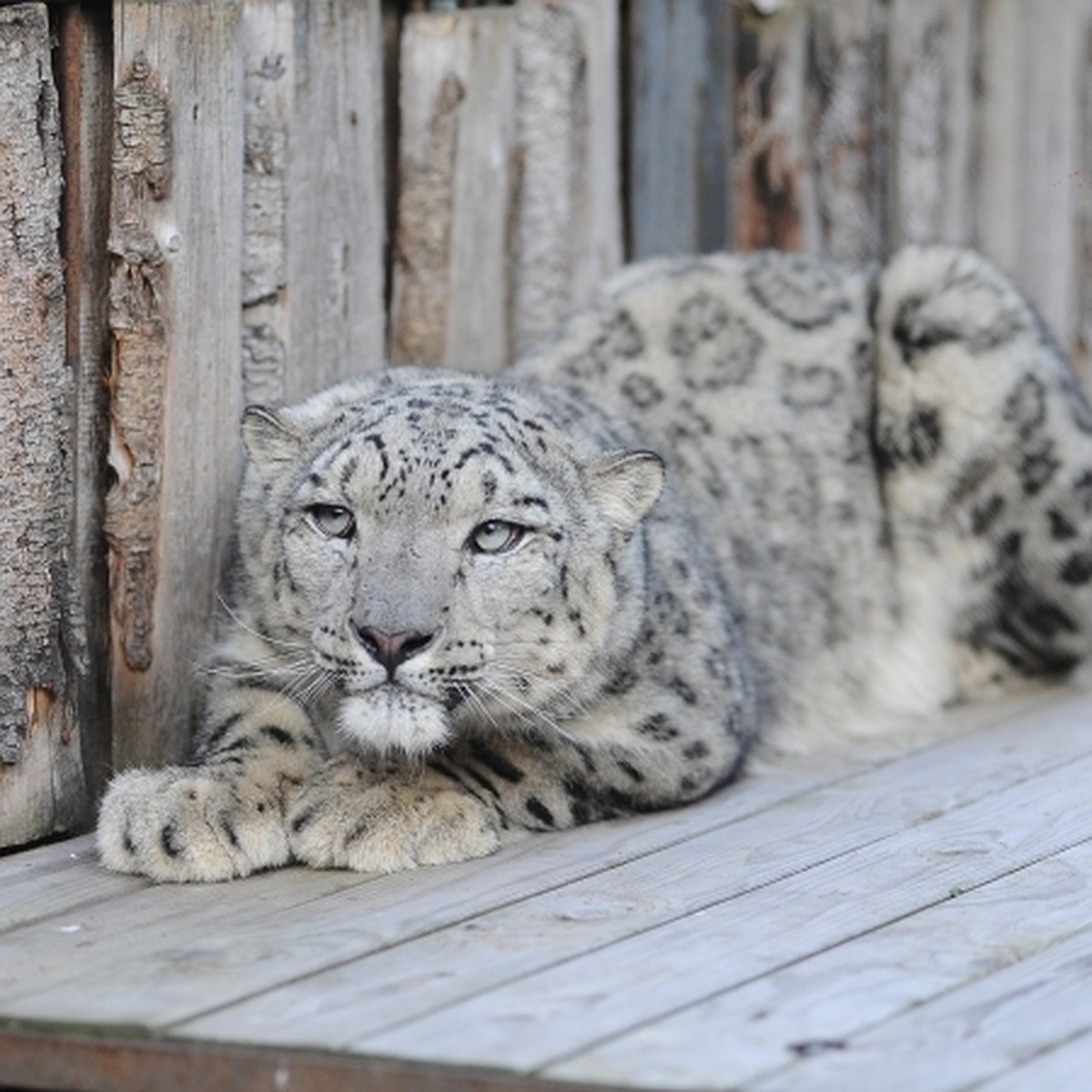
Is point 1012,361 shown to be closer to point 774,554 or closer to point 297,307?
point 774,554

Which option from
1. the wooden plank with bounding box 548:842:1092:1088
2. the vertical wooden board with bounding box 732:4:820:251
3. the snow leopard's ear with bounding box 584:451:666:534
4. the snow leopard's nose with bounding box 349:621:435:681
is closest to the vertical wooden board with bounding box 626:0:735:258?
the vertical wooden board with bounding box 732:4:820:251

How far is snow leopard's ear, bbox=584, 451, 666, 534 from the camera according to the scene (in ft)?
17.1

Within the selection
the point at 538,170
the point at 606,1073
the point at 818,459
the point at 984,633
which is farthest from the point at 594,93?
the point at 606,1073

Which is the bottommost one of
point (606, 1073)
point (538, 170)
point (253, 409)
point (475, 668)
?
point (606, 1073)

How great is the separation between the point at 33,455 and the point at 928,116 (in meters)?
4.07

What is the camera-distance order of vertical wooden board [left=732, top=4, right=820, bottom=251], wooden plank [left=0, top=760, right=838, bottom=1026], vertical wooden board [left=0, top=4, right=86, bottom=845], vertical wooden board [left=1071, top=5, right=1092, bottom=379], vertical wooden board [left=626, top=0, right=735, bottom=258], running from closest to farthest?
wooden plank [left=0, top=760, right=838, bottom=1026], vertical wooden board [left=0, top=4, right=86, bottom=845], vertical wooden board [left=626, top=0, right=735, bottom=258], vertical wooden board [left=732, top=4, right=820, bottom=251], vertical wooden board [left=1071, top=5, right=1092, bottom=379]

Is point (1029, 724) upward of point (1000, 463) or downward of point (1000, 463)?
downward

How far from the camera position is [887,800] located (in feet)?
17.9

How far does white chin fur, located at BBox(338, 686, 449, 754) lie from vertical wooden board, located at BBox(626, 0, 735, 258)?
2.81 metres

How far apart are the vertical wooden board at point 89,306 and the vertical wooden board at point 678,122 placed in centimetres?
227

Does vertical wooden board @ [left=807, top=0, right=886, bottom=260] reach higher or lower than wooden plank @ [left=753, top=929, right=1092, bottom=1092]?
higher

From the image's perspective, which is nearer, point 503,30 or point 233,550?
point 233,550

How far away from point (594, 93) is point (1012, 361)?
1384 millimetres

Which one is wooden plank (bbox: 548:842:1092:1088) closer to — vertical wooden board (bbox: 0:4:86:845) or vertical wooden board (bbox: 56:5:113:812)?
vertical wooden board (bbox: 0:4:86:845)
